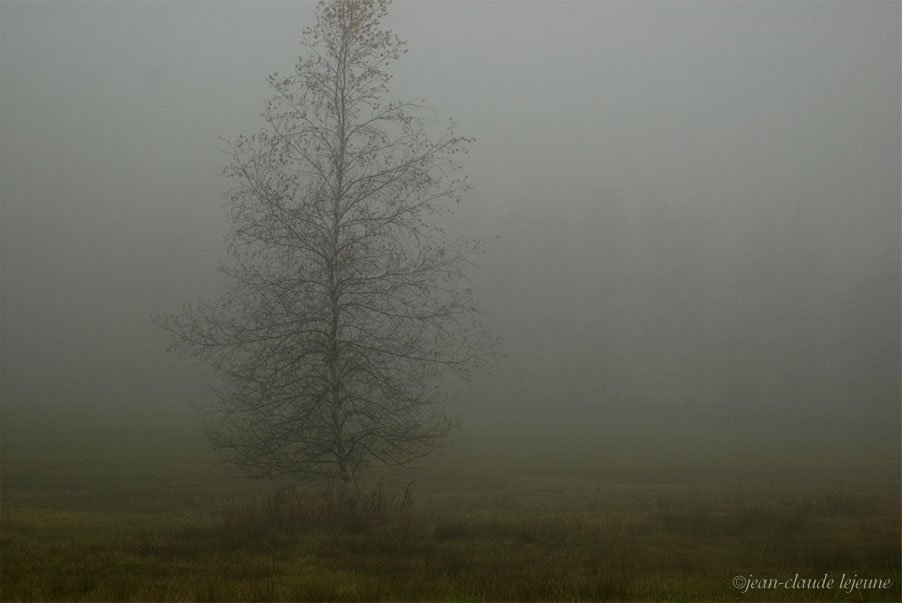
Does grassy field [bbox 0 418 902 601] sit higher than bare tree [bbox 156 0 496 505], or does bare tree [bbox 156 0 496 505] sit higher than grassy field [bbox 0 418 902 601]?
bare tree [bbox 156 0 496 505]

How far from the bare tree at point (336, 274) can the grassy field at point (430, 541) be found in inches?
63.8

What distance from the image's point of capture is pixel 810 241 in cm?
8744

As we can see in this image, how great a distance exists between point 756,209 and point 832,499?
113151 millimetres

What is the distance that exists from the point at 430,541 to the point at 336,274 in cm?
664

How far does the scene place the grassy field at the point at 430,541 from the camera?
10281 millimetres

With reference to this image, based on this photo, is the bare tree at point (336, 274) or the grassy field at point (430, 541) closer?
the grassy field at point (430, 541)

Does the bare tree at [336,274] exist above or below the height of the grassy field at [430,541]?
above

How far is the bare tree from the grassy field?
162cm

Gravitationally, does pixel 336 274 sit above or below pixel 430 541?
above

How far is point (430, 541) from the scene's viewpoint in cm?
1417

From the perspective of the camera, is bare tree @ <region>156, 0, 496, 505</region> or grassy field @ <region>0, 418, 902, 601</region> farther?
bare tree @ <region>156, 0, 496, 505</region>

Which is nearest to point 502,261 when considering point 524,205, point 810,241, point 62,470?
point 524,205

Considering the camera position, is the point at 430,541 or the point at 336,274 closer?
the point at 430,541

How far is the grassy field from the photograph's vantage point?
33.7ft
